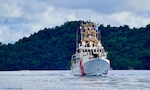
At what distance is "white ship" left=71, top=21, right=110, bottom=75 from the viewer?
135750mm

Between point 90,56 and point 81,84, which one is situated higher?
point 90,56

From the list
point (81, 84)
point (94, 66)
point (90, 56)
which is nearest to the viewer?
point (81, 84)

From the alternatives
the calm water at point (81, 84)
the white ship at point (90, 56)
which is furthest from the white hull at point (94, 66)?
the calm water at point (81, 84)

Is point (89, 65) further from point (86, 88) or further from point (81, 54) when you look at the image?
point (86, 88)

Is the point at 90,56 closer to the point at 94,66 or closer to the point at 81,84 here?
the point at 94,66

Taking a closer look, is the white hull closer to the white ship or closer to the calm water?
the white ship

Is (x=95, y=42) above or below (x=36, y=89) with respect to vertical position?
above

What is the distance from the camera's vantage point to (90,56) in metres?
139

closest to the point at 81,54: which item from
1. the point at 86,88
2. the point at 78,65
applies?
the point at 78,65

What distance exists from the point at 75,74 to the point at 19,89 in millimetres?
58189

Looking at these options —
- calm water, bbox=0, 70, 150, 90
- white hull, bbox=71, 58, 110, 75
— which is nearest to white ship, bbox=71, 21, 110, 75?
white hull, bbox=71, 58, 110, 75

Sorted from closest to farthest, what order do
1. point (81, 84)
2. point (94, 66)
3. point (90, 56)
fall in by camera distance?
1. point (81, 84)
2. point (94, 66)
3. point (90, 56)

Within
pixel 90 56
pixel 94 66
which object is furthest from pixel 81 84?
pixel 90 56

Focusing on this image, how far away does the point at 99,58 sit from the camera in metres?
135
